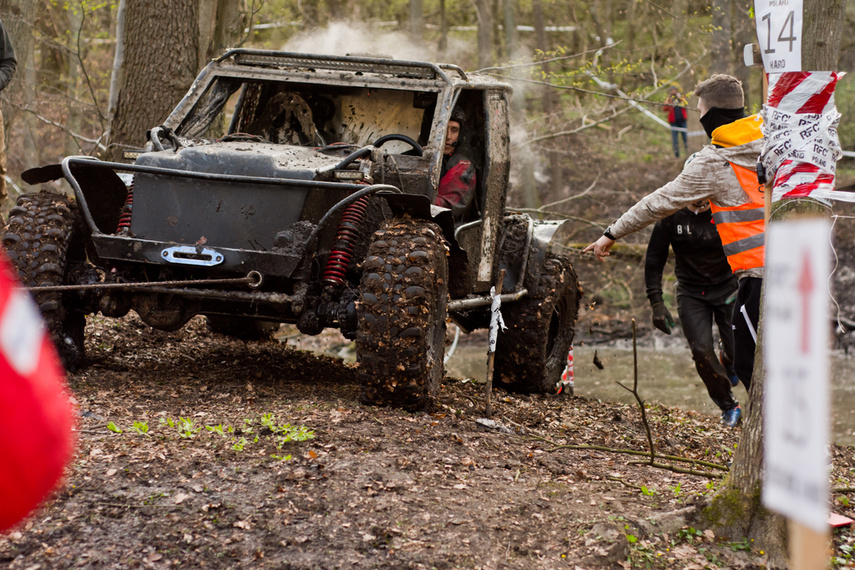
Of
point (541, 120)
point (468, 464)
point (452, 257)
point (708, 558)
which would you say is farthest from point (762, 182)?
point (541, 120)

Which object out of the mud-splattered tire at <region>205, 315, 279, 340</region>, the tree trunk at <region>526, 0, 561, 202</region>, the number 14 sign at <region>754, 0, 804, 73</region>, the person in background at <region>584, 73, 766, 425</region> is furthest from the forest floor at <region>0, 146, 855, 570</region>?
the tree trunk at <region>526, 0, 561, 202</region>

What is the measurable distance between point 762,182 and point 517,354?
12.2 ft

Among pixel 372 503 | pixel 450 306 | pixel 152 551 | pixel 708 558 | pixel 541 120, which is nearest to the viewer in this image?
pixel 152 551

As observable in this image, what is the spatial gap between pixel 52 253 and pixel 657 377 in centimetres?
771

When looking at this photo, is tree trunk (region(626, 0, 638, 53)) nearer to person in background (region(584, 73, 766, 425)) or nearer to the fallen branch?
person in background (region(584, 73, 766, 425))

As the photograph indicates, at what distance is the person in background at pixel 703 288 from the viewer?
6.76m

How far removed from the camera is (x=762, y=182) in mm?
3934

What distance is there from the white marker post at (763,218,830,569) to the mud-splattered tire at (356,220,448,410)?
3.09 m

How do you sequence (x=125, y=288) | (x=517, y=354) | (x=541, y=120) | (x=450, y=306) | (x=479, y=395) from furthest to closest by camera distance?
(x=541, y=120), (x=517, y=354), (x=479, y=395), (x=450, y=306), (x=125, y=288)

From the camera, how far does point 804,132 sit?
3674 mm

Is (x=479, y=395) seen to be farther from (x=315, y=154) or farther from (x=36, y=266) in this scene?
(x=36, y=266)

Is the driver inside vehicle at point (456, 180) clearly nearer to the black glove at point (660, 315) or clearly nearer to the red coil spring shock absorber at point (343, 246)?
the red coil spring shock absorber at point (343, 246)

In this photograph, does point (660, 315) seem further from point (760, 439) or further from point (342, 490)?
point (342, 490)

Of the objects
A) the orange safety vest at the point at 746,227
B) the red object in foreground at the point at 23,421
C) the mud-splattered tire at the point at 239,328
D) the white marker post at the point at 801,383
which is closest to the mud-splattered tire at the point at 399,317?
the orange safety vest at the point at 746,227
